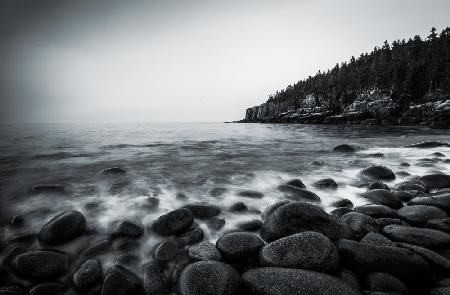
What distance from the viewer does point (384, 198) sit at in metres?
6.00

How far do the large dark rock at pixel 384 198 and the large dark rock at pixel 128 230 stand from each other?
5.48 metres

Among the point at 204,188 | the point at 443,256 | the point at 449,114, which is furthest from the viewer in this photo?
the point at 449,114

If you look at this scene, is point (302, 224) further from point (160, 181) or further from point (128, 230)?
point (160, 181)

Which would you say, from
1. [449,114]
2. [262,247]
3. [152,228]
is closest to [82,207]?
[152,228]

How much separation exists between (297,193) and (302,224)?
9.18 ft

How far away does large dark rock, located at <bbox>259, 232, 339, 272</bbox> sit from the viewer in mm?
3389

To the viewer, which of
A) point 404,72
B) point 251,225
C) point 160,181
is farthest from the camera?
point 404,72

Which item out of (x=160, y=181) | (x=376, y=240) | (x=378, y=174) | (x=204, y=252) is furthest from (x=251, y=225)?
(x=378, y=174)

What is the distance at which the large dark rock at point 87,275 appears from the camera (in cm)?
339

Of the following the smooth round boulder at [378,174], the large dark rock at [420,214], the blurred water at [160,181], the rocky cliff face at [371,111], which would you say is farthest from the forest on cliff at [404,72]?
the large dark rock at [420,214]

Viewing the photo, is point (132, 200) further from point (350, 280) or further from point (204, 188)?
point (350, 280)

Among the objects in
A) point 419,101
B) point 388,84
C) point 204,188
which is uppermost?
point 388,84

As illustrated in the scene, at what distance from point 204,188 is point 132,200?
2281mm

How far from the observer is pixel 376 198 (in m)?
6.12
